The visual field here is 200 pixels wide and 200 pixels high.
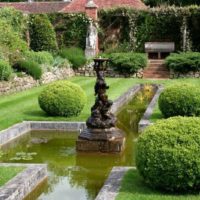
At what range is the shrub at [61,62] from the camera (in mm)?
27647

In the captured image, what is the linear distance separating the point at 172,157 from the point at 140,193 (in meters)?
0.75

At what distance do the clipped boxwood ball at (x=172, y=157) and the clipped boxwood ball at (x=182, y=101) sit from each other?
5.81m

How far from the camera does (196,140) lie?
777cm

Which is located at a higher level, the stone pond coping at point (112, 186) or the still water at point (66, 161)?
the stone pond coping at point (112, 186)

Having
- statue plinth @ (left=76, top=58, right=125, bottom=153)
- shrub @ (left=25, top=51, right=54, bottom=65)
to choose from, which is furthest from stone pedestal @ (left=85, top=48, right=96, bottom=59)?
statue plinth @ (left=76, top=58, right=125, bottom=153)

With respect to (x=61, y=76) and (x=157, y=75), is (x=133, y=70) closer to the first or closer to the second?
(x=157, y=75)

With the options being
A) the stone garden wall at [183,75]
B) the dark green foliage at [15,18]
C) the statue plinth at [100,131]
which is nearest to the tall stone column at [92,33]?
the dark green foliage at [15,18]

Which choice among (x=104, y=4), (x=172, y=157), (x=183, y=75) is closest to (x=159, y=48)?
(x=183, y=75)

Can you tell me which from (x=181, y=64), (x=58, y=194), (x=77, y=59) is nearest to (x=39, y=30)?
(x=77, y=59)

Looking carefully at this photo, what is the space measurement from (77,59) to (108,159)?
19.3 meters

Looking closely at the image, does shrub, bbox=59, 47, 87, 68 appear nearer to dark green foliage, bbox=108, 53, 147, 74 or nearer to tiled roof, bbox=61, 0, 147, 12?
dark green foliage, bbox=108, 53, 147, 74

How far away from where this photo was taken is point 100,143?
38.4 feet

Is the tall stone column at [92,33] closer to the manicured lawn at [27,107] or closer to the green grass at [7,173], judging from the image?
the manicured lawn at [27,107]

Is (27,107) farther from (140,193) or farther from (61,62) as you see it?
(61,62)
